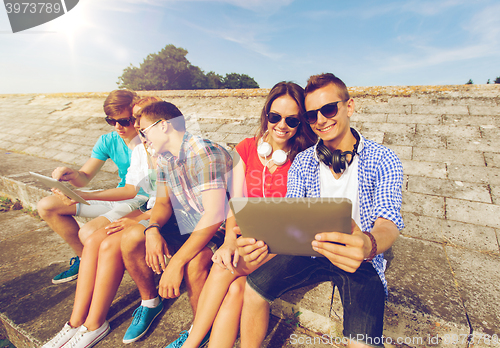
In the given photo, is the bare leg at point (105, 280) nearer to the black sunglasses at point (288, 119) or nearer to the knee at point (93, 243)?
the knee at point (93, 243)

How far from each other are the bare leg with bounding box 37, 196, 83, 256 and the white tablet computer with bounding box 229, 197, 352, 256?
7.08 feet

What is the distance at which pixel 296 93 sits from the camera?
208 cm

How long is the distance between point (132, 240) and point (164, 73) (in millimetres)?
41820

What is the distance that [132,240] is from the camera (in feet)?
5.97

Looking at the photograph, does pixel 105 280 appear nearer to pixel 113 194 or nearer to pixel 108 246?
pixel 108 246

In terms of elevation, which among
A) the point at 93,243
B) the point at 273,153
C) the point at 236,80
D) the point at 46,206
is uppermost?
the point at 236,80

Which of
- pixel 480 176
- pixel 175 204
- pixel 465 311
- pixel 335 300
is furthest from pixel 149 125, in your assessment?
pixel 480 176

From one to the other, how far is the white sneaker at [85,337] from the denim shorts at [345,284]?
51.0 inches

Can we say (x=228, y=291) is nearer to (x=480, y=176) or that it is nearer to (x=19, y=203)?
(x=480, y=176)

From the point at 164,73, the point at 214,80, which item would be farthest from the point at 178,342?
the point at 214,80

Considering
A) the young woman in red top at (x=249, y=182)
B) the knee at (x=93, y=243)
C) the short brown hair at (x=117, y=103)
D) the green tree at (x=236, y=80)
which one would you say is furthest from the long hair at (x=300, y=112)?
the green tree at (x=236, y=80)

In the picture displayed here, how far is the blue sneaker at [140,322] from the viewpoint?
1.78 meters

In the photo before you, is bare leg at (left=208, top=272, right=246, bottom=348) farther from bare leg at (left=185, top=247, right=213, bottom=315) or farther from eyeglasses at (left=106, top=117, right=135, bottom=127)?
eyeglasses at (left=106, top=117, right=135, bottom=127)

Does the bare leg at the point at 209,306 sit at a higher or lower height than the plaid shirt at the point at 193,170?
lower
